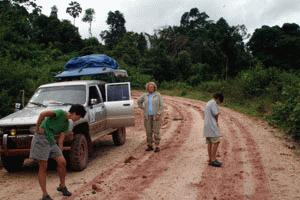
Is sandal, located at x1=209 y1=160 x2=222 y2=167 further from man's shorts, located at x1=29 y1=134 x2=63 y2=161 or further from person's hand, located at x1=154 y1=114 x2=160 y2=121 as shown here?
man's shorts, located at x1=29 y1=134 x2=63 y2=161

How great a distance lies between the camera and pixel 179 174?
28.2 ft

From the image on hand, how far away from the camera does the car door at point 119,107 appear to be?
11.3 meters

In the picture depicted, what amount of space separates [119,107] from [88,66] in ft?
8.02

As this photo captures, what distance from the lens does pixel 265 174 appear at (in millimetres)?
8609

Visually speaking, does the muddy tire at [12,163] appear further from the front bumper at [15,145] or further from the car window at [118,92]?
the car window at [118,92]

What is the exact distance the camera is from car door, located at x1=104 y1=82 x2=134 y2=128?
11.3 m

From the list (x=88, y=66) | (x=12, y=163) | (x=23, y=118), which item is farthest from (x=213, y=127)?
(x=88, y=66)

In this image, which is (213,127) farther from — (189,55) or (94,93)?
(189,55)

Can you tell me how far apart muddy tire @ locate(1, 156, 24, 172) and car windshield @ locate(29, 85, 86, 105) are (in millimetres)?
1356

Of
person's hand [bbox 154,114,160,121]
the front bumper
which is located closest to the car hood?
the front bumper

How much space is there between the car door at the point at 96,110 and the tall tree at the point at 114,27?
66.4 meters

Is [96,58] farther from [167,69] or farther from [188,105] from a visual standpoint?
[167,69]

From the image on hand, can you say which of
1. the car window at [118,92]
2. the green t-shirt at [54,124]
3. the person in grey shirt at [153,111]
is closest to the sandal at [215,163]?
the person in grey shirt at [153,111]

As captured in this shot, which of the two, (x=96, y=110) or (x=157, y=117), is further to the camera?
(x=157, y=117)
